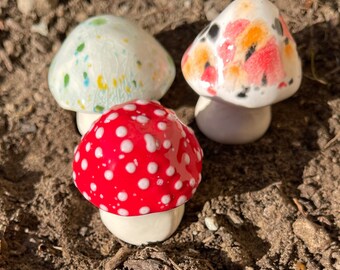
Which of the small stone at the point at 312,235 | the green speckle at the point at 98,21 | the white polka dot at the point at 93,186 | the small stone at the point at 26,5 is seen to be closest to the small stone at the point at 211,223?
the small stone at the point at 312,235

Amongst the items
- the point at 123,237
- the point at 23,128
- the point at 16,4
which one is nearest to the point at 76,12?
the point at 16,4

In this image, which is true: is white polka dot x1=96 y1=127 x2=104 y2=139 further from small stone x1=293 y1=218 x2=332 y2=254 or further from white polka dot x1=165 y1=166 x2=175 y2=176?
small stone x1=293 y1=218 x2=332 y2=254

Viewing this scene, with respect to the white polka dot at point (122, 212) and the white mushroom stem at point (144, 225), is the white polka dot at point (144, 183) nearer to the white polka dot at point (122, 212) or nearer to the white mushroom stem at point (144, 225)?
the white polka dot at point (122, 212)

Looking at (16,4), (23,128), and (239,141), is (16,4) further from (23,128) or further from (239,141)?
(239,141)

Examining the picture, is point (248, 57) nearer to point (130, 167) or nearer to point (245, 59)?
point (245, 59)

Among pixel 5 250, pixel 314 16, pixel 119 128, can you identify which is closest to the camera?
pixel 119 128
